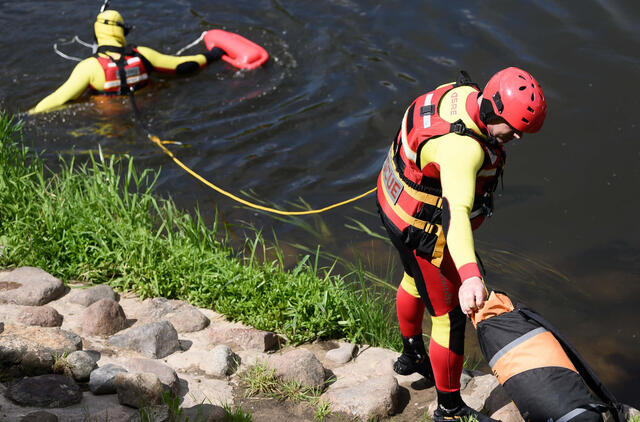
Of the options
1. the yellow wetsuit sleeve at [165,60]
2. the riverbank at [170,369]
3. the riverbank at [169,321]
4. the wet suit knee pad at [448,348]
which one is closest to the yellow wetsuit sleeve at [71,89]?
the yellow wetsuit sleeve at [165,60]

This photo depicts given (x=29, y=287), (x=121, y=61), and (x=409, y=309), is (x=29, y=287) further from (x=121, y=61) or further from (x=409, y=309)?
(x=121, y=61)

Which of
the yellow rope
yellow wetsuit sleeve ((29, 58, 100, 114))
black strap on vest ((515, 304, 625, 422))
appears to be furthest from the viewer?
yellow wetsuit sleeve ((29, 58, 100, 114))

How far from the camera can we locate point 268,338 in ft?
13.0

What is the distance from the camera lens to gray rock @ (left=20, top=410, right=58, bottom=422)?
273 cm

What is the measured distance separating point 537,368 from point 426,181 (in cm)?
99

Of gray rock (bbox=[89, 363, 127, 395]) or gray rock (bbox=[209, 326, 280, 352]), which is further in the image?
gray rock (bbox=[209, 326, 280, 352])

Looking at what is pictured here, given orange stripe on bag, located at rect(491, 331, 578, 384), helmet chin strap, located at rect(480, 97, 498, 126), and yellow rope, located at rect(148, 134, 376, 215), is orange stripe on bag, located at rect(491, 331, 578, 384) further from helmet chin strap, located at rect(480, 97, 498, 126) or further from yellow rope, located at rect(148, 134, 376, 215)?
yellow rope, located at rect(148, 134, 376, 215)

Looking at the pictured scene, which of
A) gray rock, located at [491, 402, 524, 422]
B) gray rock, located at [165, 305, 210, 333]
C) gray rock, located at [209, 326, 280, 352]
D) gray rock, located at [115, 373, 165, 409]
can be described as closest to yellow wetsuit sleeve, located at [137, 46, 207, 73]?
gray rock, located at [165, 305, 210, 333]

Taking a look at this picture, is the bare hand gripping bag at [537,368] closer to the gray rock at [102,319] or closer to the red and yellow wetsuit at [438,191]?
the red and yellow wetsuit at [438,191]

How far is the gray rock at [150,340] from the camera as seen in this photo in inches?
148

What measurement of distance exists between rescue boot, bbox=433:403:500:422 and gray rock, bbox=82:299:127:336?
5.95 feet

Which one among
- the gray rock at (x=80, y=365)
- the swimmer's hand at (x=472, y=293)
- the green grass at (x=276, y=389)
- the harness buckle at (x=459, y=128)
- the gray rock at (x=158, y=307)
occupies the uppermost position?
the harness buckle at (x=459, y=128)

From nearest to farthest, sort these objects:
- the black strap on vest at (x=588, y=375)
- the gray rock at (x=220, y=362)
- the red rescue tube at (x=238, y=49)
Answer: the black strap on vest at (x=588, y=375) → the gray rock at (x=220, y=362) → the red rescue tube at (x=238, y=49)

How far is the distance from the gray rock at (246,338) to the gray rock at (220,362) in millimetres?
176
